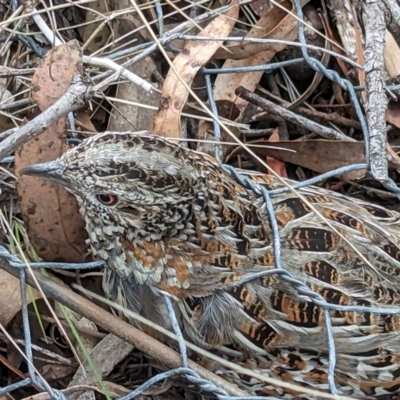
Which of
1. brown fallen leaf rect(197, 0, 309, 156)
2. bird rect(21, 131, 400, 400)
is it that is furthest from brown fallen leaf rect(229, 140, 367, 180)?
bird rect(21, 131, 400, 400)

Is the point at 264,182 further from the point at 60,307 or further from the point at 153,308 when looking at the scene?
the point at 60,307

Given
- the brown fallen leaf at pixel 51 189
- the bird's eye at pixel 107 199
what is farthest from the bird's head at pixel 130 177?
the brown fallen leaf at pixel 51 189

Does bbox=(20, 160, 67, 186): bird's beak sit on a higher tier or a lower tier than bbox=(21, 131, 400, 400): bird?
higher

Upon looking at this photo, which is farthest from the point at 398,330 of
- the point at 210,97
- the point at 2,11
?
the point at 2,11

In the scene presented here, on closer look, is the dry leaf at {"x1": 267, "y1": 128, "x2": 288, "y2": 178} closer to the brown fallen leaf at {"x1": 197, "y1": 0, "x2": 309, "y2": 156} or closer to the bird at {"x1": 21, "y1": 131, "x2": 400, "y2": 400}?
the brown fallen leaf at {"x1": 197, "y1": 0, "x2": 309, "y2": 156}

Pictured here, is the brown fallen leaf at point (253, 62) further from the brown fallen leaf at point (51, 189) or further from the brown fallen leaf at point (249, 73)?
the brown fallen leaf at point (51, 189)

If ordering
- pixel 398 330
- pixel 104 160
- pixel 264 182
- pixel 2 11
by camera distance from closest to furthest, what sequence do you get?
pixel 104 160
pixel 398 330
pixel 264 182
pixel 2 11
